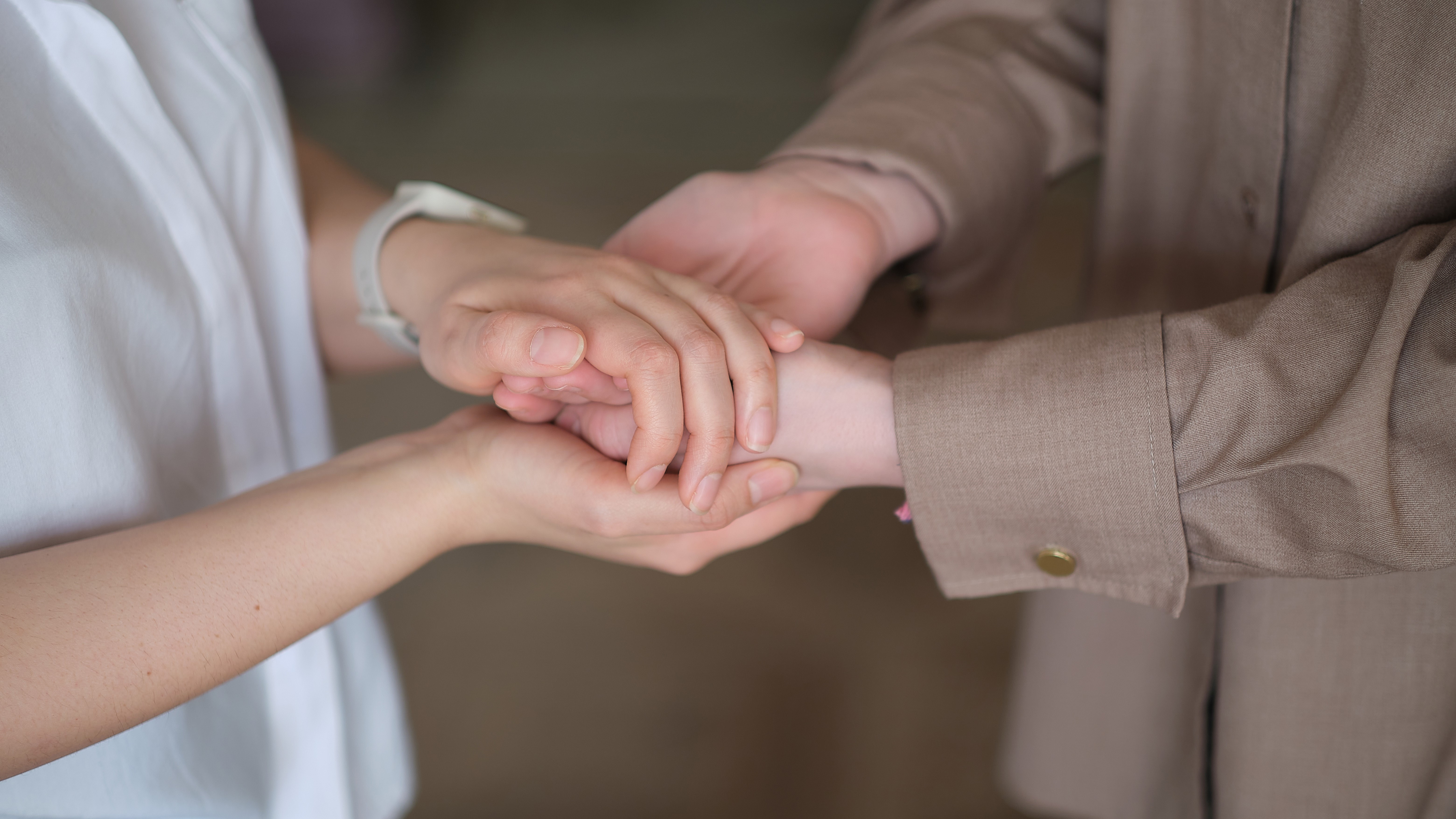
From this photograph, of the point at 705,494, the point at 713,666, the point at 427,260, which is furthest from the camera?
the point at 713,666

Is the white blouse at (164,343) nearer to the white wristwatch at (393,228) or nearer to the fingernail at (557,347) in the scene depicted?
the white wristwatch at (393,228)

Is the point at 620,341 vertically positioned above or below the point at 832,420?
above

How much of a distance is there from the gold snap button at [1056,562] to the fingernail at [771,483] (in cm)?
19

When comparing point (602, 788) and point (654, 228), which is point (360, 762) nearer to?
point (654, 228)

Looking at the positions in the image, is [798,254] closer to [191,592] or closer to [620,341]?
[620,341]

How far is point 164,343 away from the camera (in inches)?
26.7

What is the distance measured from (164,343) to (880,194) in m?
0.60

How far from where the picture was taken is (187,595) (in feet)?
1.91

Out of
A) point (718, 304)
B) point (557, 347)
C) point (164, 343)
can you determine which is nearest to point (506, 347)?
point (557, 347)

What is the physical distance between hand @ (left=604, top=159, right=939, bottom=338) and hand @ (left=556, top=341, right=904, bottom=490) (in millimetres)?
106

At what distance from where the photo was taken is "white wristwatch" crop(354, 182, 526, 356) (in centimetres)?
82

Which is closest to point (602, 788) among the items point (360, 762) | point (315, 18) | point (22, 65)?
point (360, 762)

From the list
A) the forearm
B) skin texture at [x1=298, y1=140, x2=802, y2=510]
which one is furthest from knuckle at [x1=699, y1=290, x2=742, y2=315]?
the forearm

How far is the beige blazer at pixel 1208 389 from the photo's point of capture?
1.75 feet
